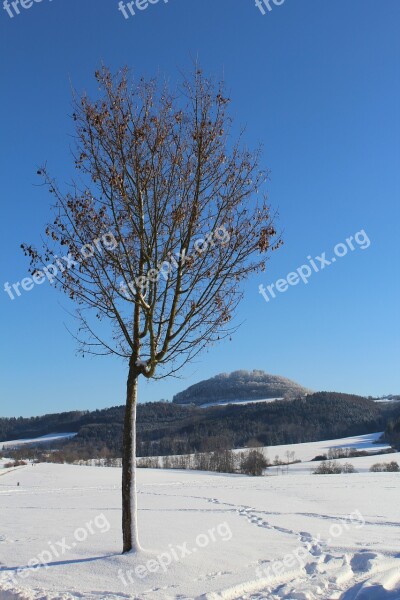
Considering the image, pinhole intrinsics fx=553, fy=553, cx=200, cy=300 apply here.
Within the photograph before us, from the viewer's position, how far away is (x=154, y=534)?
41.2ft

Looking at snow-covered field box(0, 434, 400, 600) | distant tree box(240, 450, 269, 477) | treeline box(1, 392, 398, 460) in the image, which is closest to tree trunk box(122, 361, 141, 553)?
snow-covered field box(0, 434, 400, 600)

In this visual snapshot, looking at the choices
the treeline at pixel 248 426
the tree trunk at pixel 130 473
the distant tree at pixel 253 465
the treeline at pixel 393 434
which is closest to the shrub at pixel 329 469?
the distant tree at pixel 253 465

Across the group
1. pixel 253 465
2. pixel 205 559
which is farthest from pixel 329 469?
pixel 205 559

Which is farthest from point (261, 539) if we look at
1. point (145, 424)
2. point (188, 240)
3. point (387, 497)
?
point (145, 424)

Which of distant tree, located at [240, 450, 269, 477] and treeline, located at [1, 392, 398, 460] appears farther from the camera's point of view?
treeline, located at [1, 392, 398, 460]

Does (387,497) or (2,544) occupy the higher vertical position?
(2,544)

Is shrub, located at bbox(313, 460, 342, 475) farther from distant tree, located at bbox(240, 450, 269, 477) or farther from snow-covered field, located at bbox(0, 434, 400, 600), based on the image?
snow-covered field, located at bbox(0, 434, 400, 600)

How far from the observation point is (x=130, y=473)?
962 centimetres

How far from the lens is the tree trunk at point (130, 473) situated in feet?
30.9

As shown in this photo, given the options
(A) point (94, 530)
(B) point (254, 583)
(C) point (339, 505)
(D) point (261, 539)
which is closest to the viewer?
(B) point (254, 583)

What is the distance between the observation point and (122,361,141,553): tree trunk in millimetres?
9406

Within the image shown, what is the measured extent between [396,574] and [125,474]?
4.68 meters

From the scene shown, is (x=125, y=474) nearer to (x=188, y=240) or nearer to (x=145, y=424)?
(x=188, y=240)

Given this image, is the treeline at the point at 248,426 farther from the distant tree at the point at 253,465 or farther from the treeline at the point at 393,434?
the distant tree at the point at 253,465
